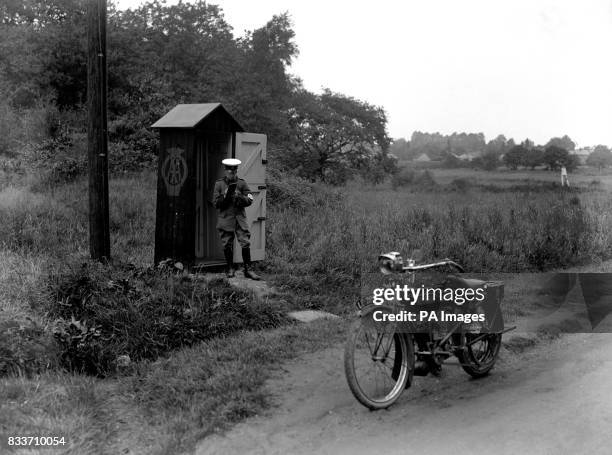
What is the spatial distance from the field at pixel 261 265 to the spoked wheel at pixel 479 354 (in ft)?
5.14

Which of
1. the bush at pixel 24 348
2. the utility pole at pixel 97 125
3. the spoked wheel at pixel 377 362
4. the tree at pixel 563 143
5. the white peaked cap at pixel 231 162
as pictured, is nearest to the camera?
the spoked wheel at pixel 377 362

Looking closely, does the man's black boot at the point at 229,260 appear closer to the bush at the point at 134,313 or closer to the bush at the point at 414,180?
the bush at the point at 134,313

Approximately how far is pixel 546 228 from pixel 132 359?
9.85 meters

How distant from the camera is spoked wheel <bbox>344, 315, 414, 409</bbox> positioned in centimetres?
456

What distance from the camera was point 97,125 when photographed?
24.0ft

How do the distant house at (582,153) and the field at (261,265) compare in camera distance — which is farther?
the distant house at (582,153)

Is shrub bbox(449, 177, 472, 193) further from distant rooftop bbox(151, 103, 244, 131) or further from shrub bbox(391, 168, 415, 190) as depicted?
distant rooftop bbox(151, 103, 244, 131)

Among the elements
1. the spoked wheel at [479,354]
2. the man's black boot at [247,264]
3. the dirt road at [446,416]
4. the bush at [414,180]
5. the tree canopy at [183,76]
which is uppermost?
the tree canopy at [183,76]

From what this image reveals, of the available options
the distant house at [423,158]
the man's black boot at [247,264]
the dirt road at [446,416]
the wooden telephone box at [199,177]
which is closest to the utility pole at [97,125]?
the wooden telephone box at [199,177]

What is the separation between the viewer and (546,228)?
13.0 metres

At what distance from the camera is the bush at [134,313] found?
5730 millimetres

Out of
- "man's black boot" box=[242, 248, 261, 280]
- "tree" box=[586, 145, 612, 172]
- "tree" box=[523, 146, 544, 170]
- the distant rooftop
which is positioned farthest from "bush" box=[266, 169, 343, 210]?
the distant rooftop

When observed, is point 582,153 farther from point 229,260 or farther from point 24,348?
point 24,348

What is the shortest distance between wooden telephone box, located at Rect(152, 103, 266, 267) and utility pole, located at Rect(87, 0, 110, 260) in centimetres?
93
